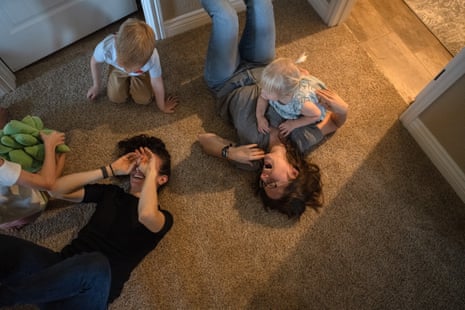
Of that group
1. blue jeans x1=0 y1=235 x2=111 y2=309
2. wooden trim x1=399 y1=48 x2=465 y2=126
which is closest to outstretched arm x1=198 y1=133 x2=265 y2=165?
blue jeans x1=0 y1=235 x2=111 y2=309

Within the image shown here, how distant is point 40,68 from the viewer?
1.40m

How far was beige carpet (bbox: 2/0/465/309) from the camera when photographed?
1.12 metres

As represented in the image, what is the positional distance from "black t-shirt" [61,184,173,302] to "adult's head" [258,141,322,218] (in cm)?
38

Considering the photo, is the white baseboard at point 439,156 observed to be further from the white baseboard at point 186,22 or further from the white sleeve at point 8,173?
the white sleeve at point 8,173

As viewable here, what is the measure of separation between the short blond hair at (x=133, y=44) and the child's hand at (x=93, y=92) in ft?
1.32

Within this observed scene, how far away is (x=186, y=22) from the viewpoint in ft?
4.84

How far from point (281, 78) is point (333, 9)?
2.65 feet

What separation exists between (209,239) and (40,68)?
1098 mm

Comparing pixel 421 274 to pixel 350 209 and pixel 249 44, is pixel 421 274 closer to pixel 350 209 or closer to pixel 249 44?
pixel 350 209

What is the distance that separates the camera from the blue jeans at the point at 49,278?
70cm

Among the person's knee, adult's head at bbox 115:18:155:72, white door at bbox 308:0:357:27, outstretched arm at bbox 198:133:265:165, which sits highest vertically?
adult's head at bbox 115:18:155:72

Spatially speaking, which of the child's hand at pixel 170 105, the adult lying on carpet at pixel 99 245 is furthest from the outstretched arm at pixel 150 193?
the child's hand at pixel 170 105

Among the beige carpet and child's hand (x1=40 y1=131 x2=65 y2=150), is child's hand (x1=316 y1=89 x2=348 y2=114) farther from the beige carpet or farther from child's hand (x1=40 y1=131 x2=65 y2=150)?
child's hand (x1=40 y1=131 x2=65 y2=150)

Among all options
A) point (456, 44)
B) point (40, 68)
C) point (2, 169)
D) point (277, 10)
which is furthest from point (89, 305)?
point (456, 44)
